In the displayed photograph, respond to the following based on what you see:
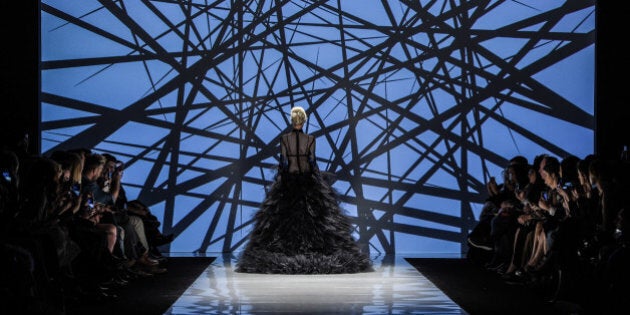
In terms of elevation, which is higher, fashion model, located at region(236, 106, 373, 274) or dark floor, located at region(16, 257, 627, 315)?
fashion model, located at region(236, 106, 373, 274)

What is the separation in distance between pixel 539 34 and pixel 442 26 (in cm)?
94

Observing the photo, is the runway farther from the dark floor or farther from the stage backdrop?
the stage backdrop

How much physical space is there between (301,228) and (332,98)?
2823 mm

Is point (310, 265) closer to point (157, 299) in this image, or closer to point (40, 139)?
point (157, 299)

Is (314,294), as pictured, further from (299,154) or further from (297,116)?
(297,116)

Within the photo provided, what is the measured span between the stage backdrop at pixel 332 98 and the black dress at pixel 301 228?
2.33 metres

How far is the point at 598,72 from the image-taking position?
31.7 feet

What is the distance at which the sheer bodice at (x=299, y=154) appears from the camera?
A: 7404 mm

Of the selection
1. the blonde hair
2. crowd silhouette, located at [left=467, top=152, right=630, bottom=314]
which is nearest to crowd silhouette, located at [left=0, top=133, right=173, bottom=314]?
the blonde hair

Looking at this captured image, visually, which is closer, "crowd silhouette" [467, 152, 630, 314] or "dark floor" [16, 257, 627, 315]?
"crowd silhouette" [467, 152, 630, 314]

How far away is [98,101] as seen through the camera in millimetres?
9742

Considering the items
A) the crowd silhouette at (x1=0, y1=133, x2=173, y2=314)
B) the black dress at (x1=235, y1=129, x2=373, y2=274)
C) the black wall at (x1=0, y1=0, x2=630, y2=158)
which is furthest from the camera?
the black wall at (x1=0, y1=0, x2=630, y2=158)

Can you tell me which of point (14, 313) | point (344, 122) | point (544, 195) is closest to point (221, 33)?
point (344, 122)

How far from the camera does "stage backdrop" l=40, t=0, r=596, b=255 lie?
383 inches
